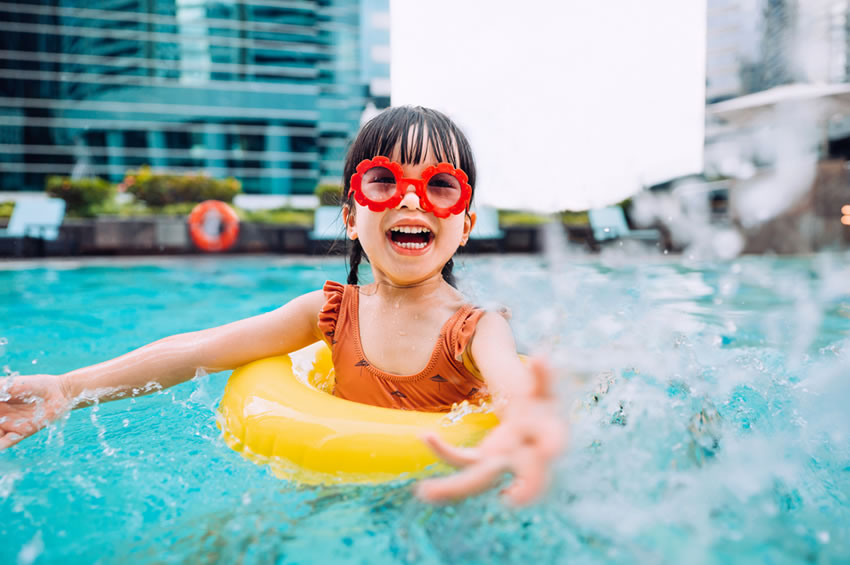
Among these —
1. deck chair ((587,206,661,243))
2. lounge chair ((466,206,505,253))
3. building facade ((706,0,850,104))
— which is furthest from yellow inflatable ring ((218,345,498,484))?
building facade ((706,0,850,104))

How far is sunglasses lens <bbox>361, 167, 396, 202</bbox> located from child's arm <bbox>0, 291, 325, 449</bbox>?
0.46 m

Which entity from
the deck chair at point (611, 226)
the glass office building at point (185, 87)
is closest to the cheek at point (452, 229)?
the deck chair at point (611, 226)

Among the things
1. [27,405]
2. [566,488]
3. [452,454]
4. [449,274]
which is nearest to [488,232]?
[449,274]

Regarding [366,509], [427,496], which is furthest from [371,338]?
[427,496]

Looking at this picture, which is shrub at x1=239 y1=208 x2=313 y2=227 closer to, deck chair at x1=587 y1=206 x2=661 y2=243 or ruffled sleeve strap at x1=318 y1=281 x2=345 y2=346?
deck chair at x1=587 y1=206 x2=661 y2=243

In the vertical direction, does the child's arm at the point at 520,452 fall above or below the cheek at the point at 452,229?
below

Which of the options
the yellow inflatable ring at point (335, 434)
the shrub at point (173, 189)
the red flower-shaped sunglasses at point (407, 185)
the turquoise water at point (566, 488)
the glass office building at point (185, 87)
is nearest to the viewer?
the turquoise water at point (566, 488)

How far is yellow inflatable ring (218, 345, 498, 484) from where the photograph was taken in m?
1.48

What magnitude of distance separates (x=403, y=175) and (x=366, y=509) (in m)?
0.83

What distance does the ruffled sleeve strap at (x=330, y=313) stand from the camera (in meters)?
1.92

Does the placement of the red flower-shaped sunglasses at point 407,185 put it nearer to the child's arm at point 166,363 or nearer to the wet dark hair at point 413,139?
the wet dark hair at point 413,139

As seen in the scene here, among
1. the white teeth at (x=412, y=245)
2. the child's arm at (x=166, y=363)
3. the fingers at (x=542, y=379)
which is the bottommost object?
the child's arm at (x=166, y=363)

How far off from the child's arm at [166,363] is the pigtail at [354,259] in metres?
0.19

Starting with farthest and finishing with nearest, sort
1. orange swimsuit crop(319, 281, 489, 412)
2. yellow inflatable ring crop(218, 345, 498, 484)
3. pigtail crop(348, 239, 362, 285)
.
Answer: pigtail crop(348, 239, 362, 285) → orange swimsuit crop(319, 281, 489, 412) → yellow inflatable ring crop(218, 345, 498, 484)
